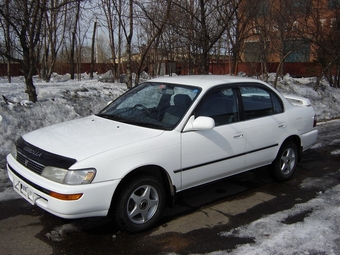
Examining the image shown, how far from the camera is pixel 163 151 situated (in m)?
3.76

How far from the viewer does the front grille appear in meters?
3.48

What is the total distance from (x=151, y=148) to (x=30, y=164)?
125 centimetres

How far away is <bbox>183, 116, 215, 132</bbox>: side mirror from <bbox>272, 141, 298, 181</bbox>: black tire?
186 cm

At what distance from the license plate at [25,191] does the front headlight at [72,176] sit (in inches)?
12.9

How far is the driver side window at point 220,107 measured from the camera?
4320mm

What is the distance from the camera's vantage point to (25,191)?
361cm

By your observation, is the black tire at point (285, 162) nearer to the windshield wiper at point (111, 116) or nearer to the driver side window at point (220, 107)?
the driver side window at point (220, 107)

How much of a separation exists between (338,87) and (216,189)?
14826 mm

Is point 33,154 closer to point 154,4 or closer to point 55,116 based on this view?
point 55,116

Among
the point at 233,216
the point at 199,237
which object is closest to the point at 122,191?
the point at 199,237

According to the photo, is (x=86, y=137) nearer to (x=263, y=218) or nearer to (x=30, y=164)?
(x=30, y=164)

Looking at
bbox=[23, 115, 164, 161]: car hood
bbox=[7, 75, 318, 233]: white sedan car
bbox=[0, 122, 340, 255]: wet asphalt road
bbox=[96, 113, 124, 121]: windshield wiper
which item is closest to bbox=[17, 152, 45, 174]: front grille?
bbox=[7, 75, 318, 233]: white sedan car

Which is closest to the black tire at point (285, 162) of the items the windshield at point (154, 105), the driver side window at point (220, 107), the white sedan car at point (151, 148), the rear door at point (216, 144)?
the white sedan car at point (151, 148)

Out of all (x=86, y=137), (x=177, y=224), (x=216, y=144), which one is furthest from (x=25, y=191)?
(x=216, y=144)
